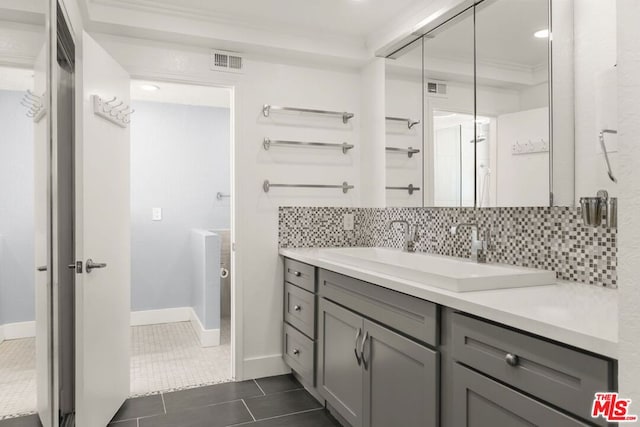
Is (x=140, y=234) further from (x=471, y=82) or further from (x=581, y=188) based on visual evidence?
(x=581, y=188)

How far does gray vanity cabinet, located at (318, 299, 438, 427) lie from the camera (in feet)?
5.25

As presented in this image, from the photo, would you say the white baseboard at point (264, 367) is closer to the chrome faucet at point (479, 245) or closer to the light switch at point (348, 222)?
the light switch at point (348, 222)

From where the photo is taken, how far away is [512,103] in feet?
6.46

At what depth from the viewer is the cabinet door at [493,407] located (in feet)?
3.66

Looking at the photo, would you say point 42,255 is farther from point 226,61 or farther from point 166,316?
point 166,316

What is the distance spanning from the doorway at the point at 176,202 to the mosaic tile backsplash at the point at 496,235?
1.35m

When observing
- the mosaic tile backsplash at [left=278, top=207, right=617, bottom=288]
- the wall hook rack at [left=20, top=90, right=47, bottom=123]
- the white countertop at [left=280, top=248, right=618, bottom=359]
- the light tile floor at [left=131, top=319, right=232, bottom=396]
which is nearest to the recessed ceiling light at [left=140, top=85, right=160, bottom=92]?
the mosaic tile backsplash at [left=278, top=207, right=617, bottom=288]

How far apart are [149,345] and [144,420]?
1.46m

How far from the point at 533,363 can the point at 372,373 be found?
0.91 meters

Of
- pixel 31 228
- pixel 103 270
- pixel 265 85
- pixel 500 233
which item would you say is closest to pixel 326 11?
pixel 265 85

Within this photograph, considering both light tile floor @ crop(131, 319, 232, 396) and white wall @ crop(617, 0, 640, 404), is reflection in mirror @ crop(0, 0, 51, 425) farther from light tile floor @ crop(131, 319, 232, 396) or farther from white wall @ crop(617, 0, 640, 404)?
light tile floor @ crop(131, 319, 232, 396)

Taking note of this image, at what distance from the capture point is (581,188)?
5.70 feet

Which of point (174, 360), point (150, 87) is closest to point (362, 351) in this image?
point (174, 360)

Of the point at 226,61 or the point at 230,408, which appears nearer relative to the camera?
the point at 230,408
